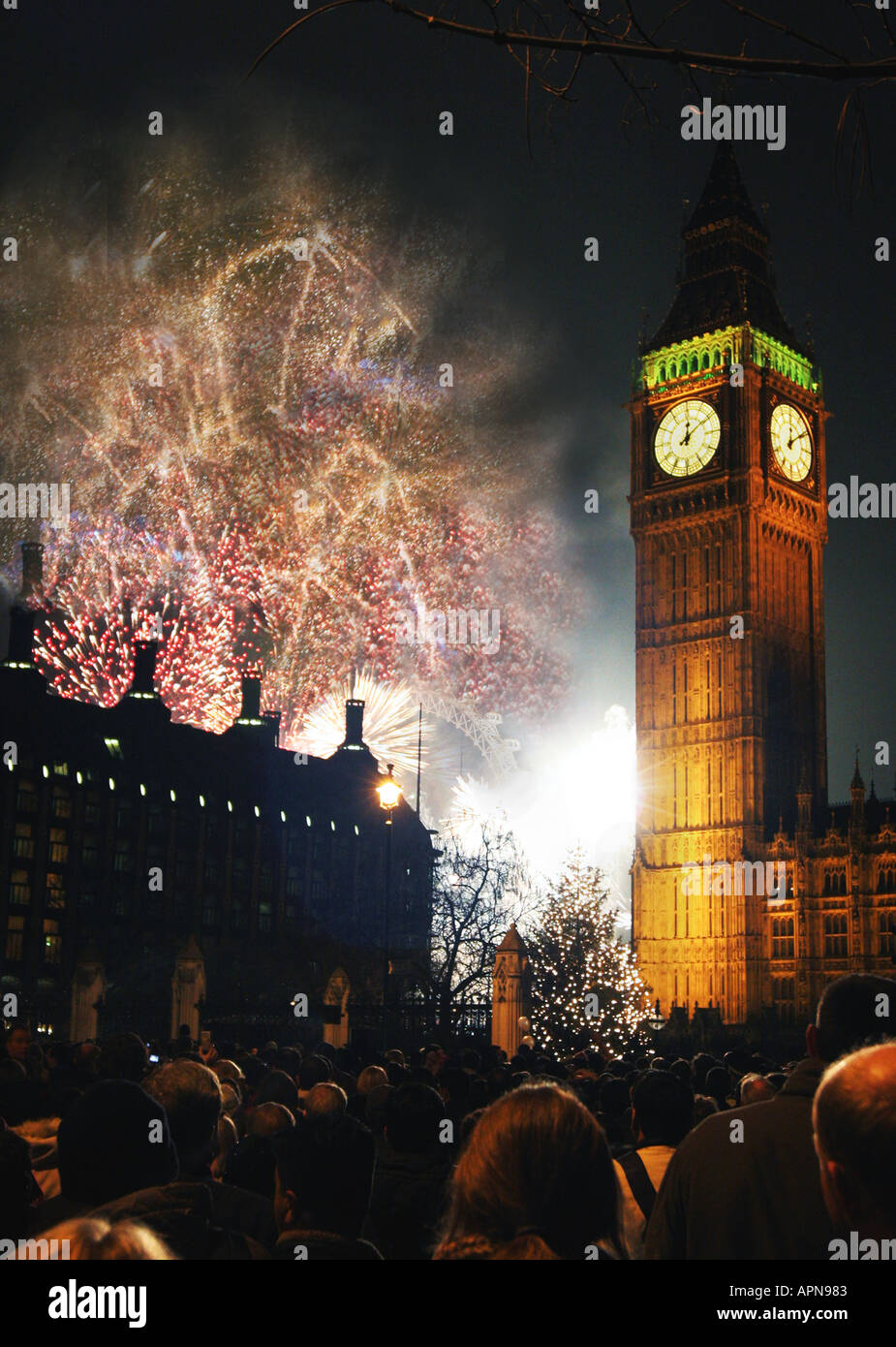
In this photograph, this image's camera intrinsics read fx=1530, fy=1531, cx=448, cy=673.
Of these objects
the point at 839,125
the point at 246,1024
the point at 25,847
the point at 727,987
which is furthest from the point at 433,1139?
the point at 727,987

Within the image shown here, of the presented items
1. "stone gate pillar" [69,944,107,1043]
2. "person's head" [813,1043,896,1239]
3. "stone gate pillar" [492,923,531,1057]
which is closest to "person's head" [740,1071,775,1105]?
"person's head" [813,1043,896,1239]

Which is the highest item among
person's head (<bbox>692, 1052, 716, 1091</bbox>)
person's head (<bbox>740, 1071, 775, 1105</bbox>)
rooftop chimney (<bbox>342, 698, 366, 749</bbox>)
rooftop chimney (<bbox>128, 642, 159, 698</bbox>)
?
rooftop chimney (<bbox>128, 642, 159, 698</bbox>)

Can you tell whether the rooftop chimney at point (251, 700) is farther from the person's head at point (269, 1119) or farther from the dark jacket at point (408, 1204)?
the dark jacket at point (408, 1204)

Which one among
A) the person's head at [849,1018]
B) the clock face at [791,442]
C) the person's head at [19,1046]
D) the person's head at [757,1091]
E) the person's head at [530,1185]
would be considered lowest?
the person's head at [19,1046]

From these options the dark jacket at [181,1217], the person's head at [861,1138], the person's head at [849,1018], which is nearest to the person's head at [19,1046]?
the dark jacket at [181,1217]

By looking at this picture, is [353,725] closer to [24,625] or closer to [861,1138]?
[24,625]

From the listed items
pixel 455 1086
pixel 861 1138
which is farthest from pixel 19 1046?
pixel 861 1138

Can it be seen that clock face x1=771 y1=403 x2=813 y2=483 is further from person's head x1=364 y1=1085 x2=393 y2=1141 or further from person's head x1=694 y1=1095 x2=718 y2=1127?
person's head x1=364 y1=1085 x2=393 y2=1141
